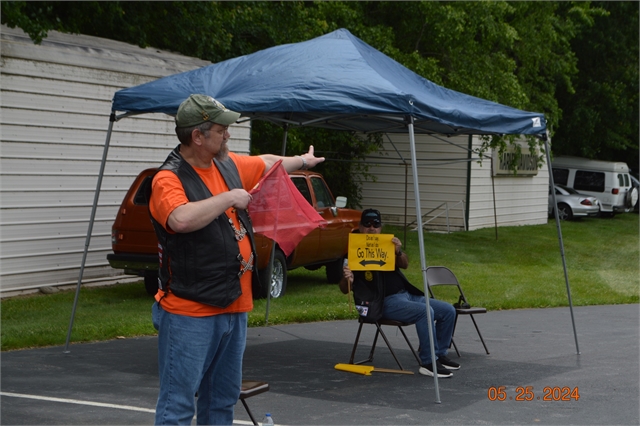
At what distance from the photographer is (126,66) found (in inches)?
565

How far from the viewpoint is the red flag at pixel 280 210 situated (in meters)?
5.12

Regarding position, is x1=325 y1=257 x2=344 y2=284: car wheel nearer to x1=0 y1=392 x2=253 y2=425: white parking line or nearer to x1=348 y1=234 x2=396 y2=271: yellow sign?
x1=348 y1=234 x2=396 y2=271: yellow sign

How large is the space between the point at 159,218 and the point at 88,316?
7.51m

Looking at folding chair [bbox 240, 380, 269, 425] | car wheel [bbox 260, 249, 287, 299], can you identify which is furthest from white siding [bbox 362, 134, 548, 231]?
folding chair [bbox 240, 380, 269, 425]

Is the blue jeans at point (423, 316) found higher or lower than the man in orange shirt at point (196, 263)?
lower

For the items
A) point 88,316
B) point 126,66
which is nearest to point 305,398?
point 88,316

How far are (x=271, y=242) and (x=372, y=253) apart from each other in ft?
13.7

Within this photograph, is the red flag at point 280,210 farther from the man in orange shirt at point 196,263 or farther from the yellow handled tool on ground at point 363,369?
the yellow handled tool on ground at point 363,369

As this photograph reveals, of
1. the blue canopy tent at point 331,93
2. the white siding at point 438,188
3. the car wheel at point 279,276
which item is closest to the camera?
the blue canopy tent at point 331,93

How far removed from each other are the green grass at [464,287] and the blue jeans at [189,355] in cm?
549

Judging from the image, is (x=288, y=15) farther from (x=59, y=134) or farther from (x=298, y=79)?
(x=298, y=79)

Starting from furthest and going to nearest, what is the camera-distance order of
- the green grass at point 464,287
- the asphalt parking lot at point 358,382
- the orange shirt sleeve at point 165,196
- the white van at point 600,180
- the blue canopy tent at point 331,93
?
the white van at point 600,180
the green grass at point 464,287
the blue canopy tent at point 331,93
the asphalt parking lot at point 358,382
the orange shirt sleeve at point 165,196

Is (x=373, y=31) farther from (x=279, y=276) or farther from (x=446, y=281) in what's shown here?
(x=446, y=281)
